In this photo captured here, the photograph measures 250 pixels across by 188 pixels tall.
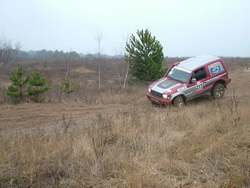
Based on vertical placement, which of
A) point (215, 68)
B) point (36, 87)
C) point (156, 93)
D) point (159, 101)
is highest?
point (215, 68)

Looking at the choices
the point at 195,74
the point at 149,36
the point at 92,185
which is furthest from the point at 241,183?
the point at 149,36

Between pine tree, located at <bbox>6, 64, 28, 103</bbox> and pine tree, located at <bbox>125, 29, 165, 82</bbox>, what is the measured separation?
1087 centimetres

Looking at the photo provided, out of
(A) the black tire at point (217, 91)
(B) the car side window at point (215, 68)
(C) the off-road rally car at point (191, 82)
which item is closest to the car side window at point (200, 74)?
(C) the off-road rally car at point (191, 82)

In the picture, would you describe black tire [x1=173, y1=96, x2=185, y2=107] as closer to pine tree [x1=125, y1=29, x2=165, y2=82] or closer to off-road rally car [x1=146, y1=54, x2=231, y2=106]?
off-road rally car [x1=146, y1=54, x2=231, y2=106]

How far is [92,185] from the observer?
11.2 ft

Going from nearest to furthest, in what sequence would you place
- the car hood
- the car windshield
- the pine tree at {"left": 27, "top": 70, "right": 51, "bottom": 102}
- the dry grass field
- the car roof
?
the dry grass field, the car hood, the car windshield, the car roof, the pine tree at {"left": 27, "top": 70, "right": 51, "bottom": 102}

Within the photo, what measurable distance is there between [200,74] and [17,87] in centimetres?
953

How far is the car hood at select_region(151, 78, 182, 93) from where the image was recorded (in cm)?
1010

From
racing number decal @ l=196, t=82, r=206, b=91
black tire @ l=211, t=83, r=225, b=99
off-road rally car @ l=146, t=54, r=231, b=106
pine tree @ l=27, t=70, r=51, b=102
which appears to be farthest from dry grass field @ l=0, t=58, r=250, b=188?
pine tree @ l=27, t=70, r=51, b=102

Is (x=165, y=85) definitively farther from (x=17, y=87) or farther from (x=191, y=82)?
(x=17, y=87)

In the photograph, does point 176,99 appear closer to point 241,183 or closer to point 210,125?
point 210,125

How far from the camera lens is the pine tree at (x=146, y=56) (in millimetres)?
19250

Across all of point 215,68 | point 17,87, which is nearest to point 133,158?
point 215,68

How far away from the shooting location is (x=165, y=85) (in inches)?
412
